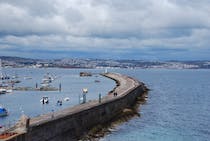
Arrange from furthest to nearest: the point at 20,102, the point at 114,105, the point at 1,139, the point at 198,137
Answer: the point at 20,102 < the point at 114,105 < the point at 198,137 < the point at 1,139

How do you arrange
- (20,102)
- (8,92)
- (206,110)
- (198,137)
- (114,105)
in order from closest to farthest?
1. (198,137)
2. (114,105)
3. (206,110)
4. (20,102)
5. (8,92)

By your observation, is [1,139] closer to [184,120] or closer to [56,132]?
[56,132]

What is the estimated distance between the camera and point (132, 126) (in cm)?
5012

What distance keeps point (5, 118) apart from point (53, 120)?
25.7 metres

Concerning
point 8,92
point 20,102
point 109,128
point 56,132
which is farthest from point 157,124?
point 8,92

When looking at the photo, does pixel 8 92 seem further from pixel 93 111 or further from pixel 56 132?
pixel 56 132

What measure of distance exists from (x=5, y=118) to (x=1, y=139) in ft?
107

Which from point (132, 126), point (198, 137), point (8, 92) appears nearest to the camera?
point (198, 137)

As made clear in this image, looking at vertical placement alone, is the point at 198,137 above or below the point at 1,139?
below

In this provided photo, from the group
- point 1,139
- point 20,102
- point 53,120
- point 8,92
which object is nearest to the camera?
point 1,139

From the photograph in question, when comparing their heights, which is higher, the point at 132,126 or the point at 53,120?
the point at 53,120

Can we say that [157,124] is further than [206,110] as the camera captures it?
No

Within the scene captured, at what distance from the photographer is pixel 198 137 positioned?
45812 mm

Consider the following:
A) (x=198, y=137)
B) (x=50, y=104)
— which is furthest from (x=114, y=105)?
(x=50, y=104)
